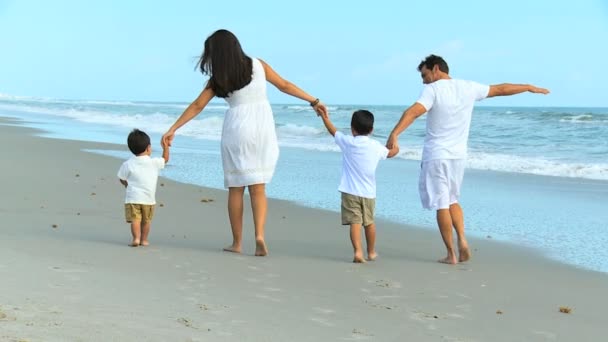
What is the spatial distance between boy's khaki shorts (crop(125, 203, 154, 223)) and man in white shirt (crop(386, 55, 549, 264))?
1.83m

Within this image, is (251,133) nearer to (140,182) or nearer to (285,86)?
(285,86)

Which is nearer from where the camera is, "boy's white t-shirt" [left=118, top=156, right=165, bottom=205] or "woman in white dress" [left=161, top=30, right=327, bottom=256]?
"woman in white dress" [left=161, top=30, right=327, bottom=256]

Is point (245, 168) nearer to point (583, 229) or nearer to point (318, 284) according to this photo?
point (318, 284)

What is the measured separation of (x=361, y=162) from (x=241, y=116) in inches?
36.1

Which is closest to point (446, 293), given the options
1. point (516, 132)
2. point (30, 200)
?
point (30, 200)

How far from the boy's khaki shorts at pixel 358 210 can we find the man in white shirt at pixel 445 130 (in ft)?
1.55

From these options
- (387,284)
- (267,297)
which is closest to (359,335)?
(267,297)

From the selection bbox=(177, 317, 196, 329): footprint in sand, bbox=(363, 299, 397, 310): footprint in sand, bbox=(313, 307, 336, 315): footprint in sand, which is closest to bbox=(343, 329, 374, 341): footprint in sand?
bbox=(313, 307, 336, 315): footprint in sand

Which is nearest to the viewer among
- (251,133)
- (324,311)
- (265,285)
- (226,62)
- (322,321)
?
(322,321)

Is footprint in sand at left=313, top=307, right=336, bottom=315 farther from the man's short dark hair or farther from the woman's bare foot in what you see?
the man's short dark hair

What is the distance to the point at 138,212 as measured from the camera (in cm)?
600

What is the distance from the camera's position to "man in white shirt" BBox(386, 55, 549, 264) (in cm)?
592

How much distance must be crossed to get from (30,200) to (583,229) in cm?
517

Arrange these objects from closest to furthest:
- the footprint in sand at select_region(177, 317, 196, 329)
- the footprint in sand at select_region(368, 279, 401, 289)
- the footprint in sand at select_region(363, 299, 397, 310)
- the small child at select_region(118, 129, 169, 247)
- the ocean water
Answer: the footprint in sand at select_region(177, 317, 196, 329)
the footprint in sand at select_region(363, 299, 397, 310)
the footprint in sand at select_region(368, 279, 401, 289)
the small child at select_region(118, 129, 169, 247)
the ocean water
